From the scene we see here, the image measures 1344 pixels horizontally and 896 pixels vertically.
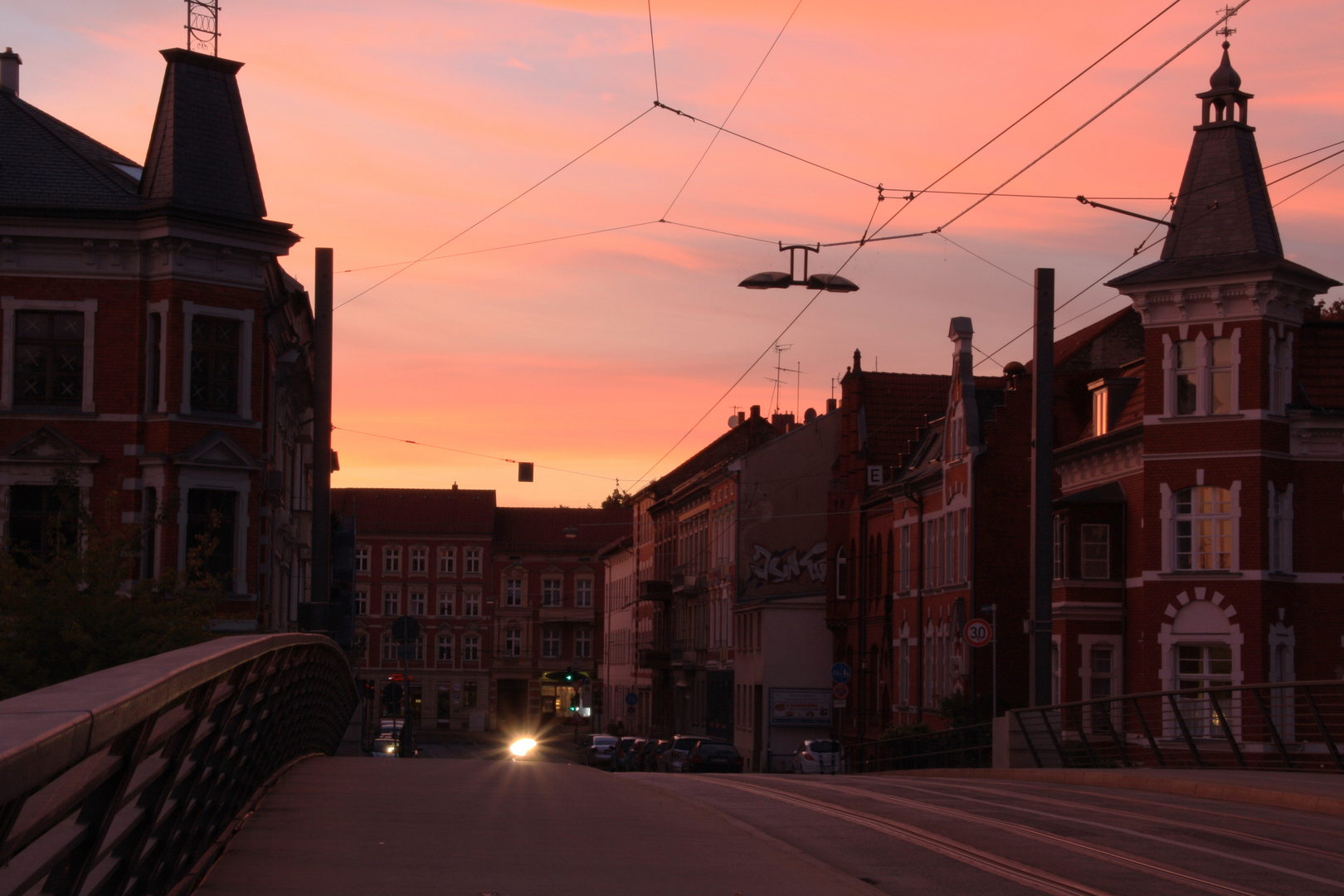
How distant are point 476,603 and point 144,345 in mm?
85675

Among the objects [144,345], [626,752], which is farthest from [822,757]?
[144,345]

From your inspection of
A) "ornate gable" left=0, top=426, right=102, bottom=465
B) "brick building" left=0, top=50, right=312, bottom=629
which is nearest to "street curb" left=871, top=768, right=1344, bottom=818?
"brick building" left=0, top=50, right=312, bottom=629

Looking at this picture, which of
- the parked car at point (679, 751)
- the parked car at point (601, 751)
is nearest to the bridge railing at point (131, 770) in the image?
the parked car at point (679, 751)

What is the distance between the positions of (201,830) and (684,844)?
11.7 feet

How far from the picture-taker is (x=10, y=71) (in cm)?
3825

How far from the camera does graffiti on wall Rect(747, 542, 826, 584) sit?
69.2 meters

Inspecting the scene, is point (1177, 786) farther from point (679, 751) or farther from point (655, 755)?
point (655, 755)

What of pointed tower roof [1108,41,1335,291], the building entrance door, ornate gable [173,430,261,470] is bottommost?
the building entrance door

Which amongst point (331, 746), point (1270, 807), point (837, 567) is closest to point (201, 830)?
point (1270, 807)

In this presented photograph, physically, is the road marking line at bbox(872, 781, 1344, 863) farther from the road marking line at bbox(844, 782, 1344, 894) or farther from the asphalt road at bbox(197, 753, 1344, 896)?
the road marking line at bbox(844, 782, 1344, 894)

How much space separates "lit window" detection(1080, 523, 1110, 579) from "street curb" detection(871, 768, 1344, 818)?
1305cm

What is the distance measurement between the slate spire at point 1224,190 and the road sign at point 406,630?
18.2 meters

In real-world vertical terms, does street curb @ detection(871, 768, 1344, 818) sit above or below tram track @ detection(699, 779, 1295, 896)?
below

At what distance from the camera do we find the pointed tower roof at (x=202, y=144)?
33375mm
